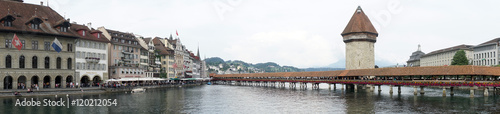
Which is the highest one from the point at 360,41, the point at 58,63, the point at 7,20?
the point at 7,20

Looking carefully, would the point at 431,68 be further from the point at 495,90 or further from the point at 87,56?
the point at 87,56

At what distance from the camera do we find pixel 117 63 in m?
83.6

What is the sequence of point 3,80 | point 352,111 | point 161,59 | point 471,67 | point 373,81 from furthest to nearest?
point 161,59
point 373,81
point 3,80
point 471,67
point 352,111

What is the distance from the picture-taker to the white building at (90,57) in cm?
6875

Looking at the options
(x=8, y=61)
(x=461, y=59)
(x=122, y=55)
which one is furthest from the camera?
(x=461, y=59)

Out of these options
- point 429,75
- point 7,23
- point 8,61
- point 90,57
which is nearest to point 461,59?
point 429,75

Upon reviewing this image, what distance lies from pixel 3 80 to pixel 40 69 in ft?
17.3

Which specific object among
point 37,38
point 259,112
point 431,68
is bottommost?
point 259,112

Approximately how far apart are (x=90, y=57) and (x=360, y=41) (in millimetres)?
57989

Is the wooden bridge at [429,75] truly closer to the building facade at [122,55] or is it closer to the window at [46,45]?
the building facade at [122,55]

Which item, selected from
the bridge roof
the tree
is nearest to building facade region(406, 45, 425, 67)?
the tree

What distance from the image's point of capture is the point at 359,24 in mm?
91625

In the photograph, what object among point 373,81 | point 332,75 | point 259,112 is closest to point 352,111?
point 259,112

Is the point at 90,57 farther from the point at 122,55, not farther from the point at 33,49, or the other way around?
the point at 122,55
